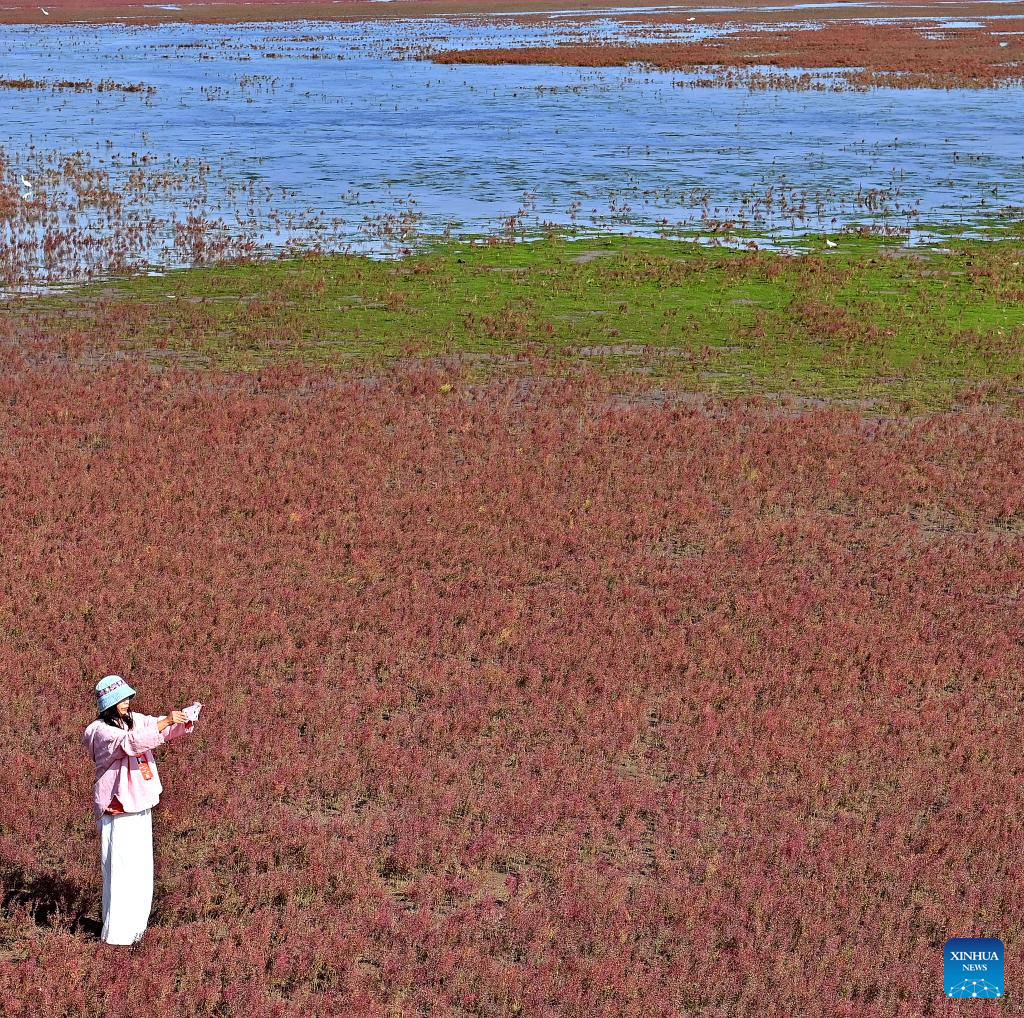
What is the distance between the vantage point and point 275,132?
197ft

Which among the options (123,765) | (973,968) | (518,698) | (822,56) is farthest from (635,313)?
(822,56)

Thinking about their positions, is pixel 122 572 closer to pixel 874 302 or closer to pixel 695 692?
pixel 695 692

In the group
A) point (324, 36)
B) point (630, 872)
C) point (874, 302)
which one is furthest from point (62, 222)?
point (324, 36)

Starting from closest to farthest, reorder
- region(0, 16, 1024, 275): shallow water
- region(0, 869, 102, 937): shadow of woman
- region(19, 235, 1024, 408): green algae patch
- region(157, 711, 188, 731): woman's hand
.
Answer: region(157, 711, 188, 731): woman's hand, region(0, 869, 102, 937): shadow of woman, region(19, 235, 1024, 408): green algae patch, region(0, 16, 1024, 275): shallow water

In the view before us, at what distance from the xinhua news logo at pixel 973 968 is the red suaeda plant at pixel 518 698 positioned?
0.42 feet

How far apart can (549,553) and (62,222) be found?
26.1 m

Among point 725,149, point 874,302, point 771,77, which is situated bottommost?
point 874,302

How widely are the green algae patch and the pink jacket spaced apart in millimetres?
16359

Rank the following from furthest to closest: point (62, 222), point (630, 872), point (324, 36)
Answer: point (324, 36) < point (62, 222) < point (630, 872)

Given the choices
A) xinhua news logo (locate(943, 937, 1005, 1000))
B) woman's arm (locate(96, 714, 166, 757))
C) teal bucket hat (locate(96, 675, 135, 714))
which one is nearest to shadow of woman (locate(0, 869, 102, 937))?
woman's arm (locate(96, 714, 166, 757))

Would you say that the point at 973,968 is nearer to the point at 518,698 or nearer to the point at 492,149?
the point at 518,698

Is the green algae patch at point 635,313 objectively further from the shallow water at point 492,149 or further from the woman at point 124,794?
the woman at point 124,794

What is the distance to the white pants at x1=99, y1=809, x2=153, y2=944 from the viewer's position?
8945 millimetres

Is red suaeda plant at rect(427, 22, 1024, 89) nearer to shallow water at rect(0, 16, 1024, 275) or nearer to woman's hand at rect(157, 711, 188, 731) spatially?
shallow water at rect(0, 16, 1024, 275)
